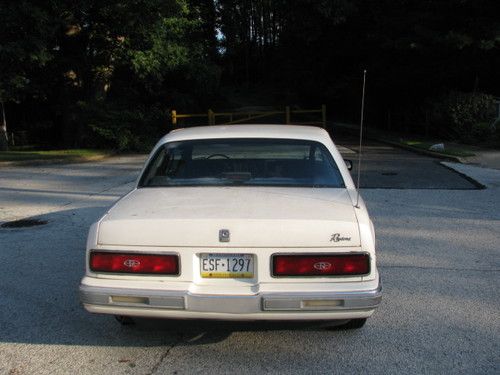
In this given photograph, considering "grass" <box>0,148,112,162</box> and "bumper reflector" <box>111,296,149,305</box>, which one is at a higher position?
"bumper reflector" <box>111,296,149,305</box>

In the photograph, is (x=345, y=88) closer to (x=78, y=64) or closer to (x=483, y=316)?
(x=78, y=64)

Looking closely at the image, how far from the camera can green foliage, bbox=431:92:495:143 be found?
20.2 m

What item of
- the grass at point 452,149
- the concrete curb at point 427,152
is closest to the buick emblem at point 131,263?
the concrete curb at point 427,152

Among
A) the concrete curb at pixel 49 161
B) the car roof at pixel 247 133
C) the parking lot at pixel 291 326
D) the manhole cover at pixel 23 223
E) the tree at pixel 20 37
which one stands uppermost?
the tree at pixel 20 37

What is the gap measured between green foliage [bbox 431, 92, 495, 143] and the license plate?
18.3m

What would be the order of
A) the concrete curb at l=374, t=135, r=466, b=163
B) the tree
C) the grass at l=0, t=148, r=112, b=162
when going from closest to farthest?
the concrete curb at l=374, t=135, r=466, b=163
the grass at l=0, t=148, r=112, b=162
the tree

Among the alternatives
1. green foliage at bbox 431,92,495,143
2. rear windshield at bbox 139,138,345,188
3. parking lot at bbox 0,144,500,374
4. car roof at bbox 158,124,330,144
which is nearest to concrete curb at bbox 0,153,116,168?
parking lot at bbox 0,144,500,374

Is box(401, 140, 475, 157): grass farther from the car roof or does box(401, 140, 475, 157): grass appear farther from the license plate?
the license plate

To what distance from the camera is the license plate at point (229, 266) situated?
3.45 m

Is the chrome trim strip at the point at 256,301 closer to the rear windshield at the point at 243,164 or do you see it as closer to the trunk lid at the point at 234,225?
the trunk lid at the point at 234,225

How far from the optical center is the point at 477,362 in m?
3.62

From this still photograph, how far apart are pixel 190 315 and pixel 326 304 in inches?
32.4

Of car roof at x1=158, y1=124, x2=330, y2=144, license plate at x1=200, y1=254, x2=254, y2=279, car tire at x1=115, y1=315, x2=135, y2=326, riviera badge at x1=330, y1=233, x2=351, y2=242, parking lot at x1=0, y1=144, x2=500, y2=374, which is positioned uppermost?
car roof at x1=158, y1=124, x2=330, y2=144

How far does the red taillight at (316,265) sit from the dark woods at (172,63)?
16161mm
